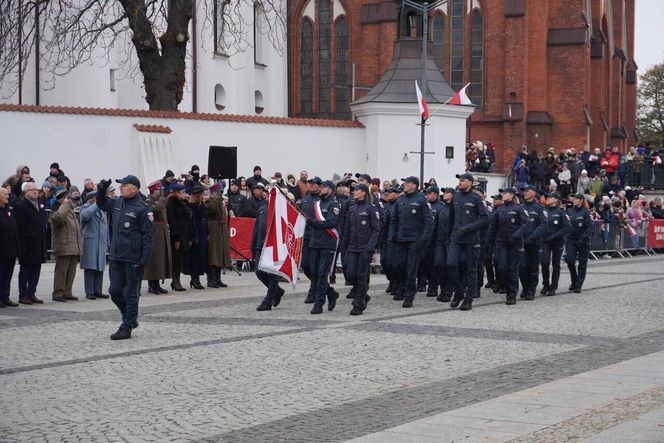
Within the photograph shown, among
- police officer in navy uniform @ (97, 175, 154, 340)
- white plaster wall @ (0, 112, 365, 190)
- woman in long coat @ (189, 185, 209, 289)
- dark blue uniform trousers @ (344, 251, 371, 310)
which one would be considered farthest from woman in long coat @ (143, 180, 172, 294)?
white plaster wall @ (0, 112, 365, 190)

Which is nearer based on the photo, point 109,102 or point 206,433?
point 206,433

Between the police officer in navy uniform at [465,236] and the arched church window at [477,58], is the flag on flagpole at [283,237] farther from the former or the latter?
the arched church window at [477,58]

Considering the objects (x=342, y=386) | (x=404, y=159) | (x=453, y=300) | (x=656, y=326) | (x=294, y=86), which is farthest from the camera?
(x=294, y=86)

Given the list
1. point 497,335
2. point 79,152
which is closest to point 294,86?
point 79,152

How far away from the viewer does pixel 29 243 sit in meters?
18.0

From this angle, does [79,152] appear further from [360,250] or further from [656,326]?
[656,326]

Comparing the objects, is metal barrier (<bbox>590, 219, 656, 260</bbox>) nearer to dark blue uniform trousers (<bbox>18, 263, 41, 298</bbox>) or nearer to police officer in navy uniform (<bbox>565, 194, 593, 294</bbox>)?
police officer in navy uniform (<bbox>565, 194, 593, 294</bbox>)

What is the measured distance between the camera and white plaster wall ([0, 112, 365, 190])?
2683 centimetres

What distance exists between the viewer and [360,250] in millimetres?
16938

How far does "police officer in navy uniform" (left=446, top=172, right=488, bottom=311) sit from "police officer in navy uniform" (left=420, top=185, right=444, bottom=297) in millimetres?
1047

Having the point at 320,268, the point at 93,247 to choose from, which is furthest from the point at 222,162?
the point at 320,268

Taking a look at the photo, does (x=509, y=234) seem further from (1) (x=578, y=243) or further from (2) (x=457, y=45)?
(2) (x=457, y=45)

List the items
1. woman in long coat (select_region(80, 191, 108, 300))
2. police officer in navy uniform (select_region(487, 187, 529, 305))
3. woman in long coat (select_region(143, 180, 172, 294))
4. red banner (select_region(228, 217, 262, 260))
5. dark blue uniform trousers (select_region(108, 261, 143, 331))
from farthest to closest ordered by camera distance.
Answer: red banner (select_region(228, 217, 262, 260)) < woman in long coat (select_region(143, 180, 172, 294)) < police officer in navy uniform (select_region(487, 187, 529, 305)) < woman in long coat (select_region(80, 191, 108, 300)) < dark blue uniform trousers (select_region(108, 261, 143, 331))

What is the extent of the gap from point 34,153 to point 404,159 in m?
12.0
